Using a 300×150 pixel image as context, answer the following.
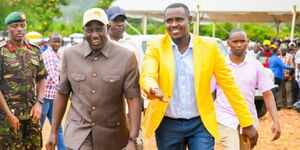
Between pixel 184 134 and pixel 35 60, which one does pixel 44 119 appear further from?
pixel 184 134

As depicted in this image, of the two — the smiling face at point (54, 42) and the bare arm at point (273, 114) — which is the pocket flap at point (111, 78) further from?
the smiling face at point (54, 42)

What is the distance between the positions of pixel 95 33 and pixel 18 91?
64.7 inches

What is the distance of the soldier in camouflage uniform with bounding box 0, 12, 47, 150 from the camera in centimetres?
575

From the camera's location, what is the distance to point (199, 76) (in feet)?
15.1

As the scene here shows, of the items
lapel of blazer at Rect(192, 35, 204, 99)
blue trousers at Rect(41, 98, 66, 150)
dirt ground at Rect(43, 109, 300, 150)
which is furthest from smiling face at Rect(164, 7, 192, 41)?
dirt ground at Rect(43, 109, 300, 150)

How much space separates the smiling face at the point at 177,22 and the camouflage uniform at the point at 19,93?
1.91m

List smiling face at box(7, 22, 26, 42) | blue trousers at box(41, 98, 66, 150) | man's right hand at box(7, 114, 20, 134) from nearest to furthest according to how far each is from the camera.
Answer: man's right hand at box(7, 114, 20, 134) → smiling face at box(7, 22, 26, 42) → blue trousers at box(41, 98, 66, 150)

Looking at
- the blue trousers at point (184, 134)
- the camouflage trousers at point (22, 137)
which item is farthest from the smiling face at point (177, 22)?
the camouflage trousers at point (22, 137)

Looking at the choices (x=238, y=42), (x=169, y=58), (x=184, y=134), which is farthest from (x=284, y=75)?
(x=169, y=58)

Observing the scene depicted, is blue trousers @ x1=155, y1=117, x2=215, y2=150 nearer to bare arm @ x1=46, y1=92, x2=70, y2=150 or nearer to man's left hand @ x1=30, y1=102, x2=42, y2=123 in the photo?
bare arm @ x1=46, y1=92, x2=70, y2=150

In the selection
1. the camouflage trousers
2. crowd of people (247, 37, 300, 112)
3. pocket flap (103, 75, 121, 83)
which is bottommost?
crowd of people (247, 37, 300, 112)

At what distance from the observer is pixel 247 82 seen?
18.9ft

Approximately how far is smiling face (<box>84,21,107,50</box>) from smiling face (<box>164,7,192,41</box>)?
535 mm

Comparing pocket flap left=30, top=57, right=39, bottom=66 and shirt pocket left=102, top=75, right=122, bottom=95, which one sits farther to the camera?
pocket flap left=30, top=57, right=39, bottom=66
